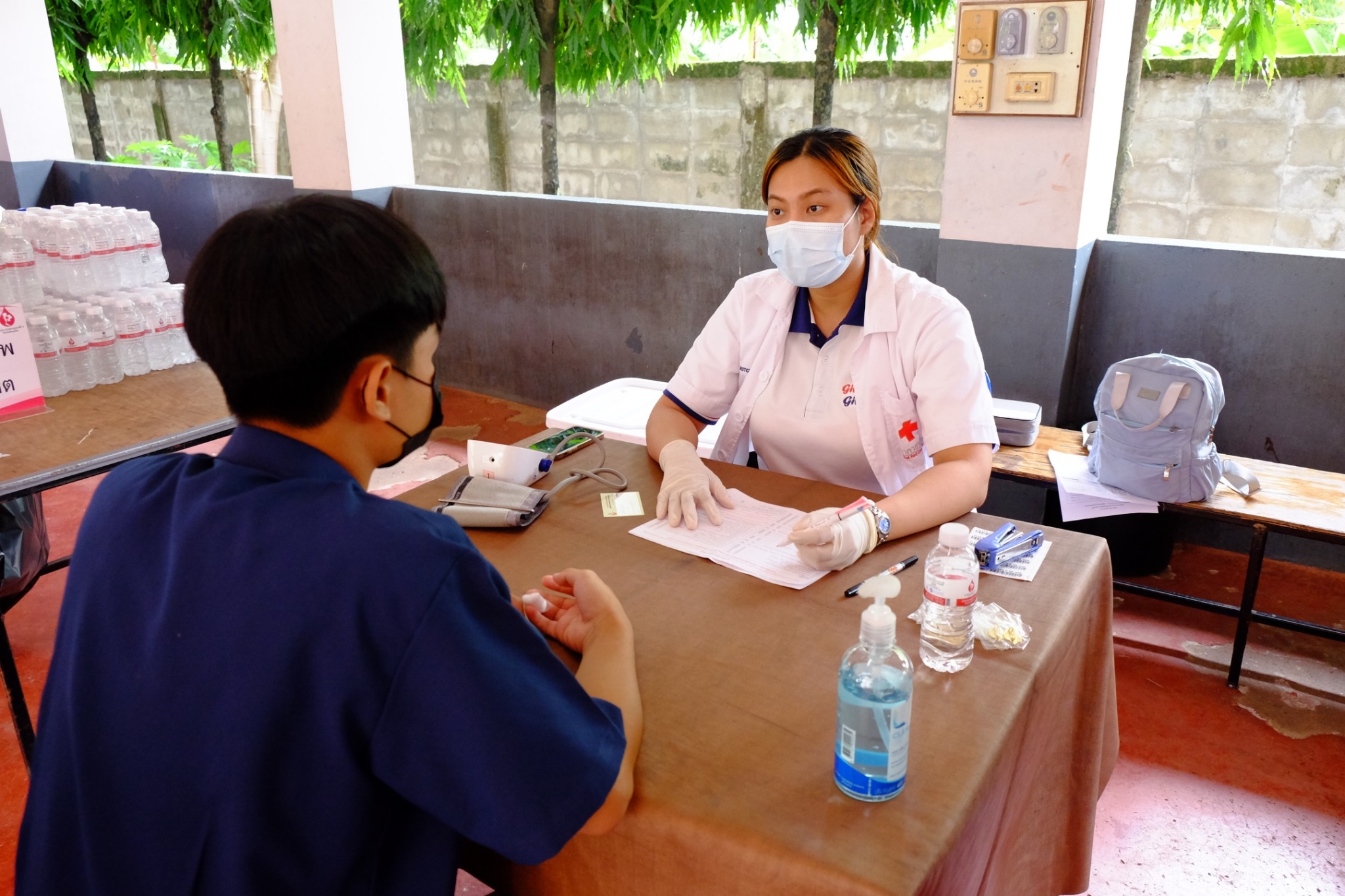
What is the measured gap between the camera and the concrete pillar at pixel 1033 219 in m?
2.92

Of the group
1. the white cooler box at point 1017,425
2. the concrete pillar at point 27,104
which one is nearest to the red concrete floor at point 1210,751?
the white cooler box at point 1017,425

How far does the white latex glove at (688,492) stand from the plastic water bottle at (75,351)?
5.68ft

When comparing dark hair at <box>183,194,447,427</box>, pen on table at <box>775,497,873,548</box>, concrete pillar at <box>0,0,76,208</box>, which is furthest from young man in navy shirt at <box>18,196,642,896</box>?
concrete pillar at <box>0,0,76,208</box>

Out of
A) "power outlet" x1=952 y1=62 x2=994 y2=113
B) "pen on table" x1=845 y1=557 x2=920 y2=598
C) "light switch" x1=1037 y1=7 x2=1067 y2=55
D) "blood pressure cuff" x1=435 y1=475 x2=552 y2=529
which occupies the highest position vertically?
"light switch" x1=1037 y1=7 x2=1067 y2=55

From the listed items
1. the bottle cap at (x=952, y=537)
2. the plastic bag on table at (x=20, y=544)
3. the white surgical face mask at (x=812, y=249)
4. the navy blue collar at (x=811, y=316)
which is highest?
the white surgical face mask at (x=812, y=249)

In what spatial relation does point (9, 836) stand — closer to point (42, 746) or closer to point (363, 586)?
point (42, 746)

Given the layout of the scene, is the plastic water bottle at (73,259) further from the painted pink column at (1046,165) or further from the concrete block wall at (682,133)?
the concrete block wall at (682,133)

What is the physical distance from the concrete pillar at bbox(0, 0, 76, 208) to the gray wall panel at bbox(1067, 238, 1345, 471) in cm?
662

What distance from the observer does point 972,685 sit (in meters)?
1.18

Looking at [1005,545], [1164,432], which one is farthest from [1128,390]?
[1005,545]

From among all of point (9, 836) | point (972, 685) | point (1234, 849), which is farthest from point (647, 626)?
point (9, 836)

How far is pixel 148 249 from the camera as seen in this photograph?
10.2 feet

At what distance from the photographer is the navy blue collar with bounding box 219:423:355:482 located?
0.90m

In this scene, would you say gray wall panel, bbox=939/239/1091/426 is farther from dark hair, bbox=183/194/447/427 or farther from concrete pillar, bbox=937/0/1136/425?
dark hair, bbox=183/194/447/427
